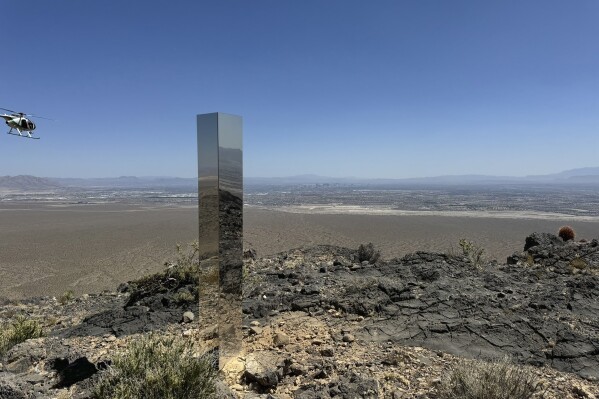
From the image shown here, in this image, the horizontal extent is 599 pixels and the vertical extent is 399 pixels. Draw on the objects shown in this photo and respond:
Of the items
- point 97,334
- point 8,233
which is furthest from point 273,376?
point 8,233

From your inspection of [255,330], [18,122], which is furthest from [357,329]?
[18,122]

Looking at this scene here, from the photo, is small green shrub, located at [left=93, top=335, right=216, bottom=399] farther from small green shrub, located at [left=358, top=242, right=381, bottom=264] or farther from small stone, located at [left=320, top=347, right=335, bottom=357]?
small green shrub, located at [left=358, top=242, right=381, bottom=264]

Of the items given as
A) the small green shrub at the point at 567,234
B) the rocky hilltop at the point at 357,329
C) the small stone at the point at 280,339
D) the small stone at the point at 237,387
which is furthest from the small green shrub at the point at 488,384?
the small green shrub at the point at 567,234

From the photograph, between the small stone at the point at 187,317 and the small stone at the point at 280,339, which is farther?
the small stone at the point at 187,317

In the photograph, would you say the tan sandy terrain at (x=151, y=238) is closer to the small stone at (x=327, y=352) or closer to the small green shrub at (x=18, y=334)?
the small green shrub at (x=18, y=334)

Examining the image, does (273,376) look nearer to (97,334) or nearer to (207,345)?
(207,345)

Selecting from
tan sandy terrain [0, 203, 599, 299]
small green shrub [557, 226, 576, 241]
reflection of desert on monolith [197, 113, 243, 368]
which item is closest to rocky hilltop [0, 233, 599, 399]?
reflection of desert on monolith [197, 113, 243, 368]

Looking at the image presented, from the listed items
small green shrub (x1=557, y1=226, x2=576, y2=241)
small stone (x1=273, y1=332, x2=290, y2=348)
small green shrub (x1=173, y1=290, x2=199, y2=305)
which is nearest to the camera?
small stone (x1=273, y1=332, x2=290, y2=348)
